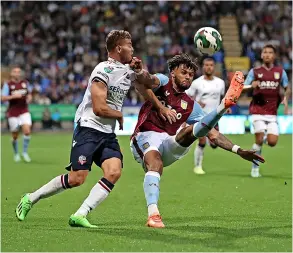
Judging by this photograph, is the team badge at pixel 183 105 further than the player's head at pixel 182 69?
Yes

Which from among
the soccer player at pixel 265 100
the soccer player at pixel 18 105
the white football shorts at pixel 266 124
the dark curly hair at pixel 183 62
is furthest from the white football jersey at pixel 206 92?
the dark curly hair at pixel 183 62

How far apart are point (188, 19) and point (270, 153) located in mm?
18916

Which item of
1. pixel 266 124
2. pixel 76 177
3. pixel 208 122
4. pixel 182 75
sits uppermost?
pixel 182 75

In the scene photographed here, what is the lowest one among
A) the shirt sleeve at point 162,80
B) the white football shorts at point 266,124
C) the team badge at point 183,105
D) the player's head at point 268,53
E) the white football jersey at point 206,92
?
the white football shorts at point 266,124

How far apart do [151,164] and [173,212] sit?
141cm

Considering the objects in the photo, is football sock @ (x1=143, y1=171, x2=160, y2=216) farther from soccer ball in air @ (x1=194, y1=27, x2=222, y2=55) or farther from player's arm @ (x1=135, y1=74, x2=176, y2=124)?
soccer ball in air @ (x1=194, y1=27, x2=222, y2=55)

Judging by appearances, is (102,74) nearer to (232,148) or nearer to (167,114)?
(167,114)

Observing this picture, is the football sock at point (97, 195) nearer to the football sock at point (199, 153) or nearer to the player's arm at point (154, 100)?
the player's arm at point (154, 100)

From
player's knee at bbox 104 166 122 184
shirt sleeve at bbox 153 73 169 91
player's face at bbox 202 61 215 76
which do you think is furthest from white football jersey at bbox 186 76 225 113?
player's knee at bbox 104 166 122 184

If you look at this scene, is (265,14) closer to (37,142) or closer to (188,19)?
(188,19)

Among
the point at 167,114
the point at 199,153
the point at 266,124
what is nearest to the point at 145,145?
the point at 167,114

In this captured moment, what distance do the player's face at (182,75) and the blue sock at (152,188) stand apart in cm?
128

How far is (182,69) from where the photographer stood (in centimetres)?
952

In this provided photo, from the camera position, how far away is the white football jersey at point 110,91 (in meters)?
8.74
